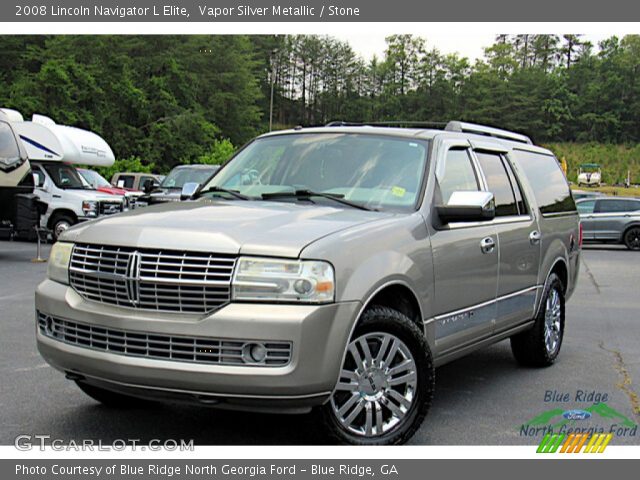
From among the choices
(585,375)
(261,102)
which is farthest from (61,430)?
(261,102)

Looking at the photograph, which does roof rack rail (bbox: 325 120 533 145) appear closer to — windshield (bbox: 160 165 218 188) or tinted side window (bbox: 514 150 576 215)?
tinted side window (bbox: 514 150 576 215)

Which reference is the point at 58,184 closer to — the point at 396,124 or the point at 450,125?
the point at 396,124

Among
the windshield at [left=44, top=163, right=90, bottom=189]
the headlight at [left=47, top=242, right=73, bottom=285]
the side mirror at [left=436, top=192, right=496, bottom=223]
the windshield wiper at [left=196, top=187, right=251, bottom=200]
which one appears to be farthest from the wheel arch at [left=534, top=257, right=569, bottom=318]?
the windshield at [left=44, top=163, right=90, bottom=189]

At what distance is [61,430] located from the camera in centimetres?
501

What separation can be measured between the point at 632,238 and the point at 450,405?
20.6 metres

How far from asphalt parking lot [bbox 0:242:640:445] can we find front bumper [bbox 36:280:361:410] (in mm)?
431

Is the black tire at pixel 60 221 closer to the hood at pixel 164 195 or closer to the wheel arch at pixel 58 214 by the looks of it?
the wheel arch at pixel 58 214

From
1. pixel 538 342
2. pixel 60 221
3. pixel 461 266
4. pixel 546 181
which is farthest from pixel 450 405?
pixel 60 221

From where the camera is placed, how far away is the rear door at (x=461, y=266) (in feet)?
17.5

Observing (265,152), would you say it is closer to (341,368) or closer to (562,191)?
(341,368)

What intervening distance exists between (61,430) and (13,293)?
7.10 m

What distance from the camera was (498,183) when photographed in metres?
6.57

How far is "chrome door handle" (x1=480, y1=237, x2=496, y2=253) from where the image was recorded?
19.2 feet

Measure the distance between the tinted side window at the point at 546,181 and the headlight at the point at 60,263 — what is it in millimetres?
3930
